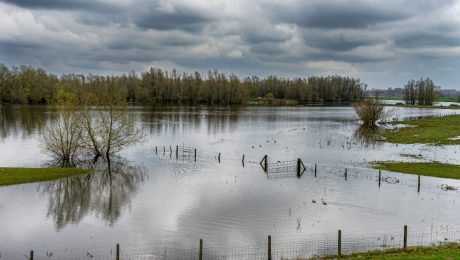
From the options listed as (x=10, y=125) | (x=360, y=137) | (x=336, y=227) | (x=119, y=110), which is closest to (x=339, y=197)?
(x=336, y=227)

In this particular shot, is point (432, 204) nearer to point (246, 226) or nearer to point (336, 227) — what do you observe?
point (336, 227)

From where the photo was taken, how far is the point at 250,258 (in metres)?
28.2

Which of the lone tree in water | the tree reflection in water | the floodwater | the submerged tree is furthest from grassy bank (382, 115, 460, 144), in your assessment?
the submerged tree

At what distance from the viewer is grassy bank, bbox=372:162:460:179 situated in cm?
5453

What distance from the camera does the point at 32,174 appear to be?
52.0 m

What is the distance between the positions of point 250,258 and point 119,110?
48043 millimetres

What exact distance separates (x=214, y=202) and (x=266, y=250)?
42.6 feet

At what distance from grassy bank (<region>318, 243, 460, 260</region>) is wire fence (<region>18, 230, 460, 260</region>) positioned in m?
1.10

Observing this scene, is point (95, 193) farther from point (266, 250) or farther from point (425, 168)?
point (425, 168)

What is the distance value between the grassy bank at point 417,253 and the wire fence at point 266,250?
3.60 ft

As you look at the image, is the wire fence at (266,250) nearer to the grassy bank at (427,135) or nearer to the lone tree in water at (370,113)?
the grassy bank at (427,135)

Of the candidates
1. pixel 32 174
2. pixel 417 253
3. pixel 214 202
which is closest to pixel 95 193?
pixel 32 174

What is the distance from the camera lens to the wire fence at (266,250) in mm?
28391

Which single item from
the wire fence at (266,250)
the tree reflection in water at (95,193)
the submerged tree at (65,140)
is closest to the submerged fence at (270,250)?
the wire fence at (266,250)
